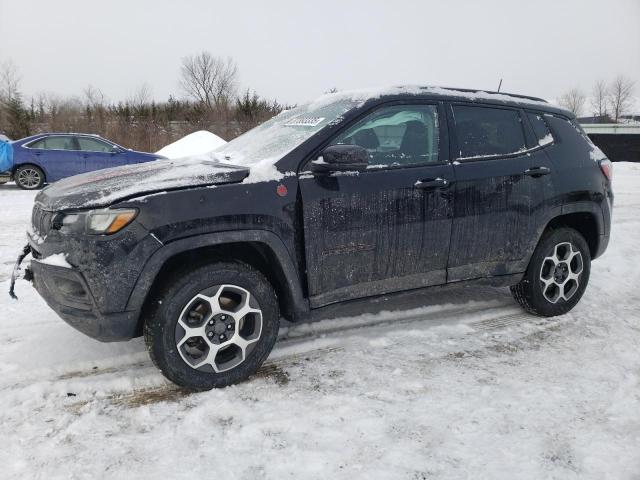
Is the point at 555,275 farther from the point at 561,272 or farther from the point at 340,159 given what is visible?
the point at 340,159

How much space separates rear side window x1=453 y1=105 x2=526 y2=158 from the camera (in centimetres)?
354

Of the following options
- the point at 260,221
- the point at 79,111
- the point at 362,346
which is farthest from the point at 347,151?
the point at 79,111

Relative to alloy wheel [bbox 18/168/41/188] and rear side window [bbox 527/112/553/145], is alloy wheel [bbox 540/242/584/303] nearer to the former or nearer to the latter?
rear side window [bbox 527/112/553/145]

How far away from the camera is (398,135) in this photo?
338 cm

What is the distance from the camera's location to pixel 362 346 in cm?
342

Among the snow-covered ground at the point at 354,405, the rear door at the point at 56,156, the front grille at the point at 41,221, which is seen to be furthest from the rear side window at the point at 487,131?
the rear door at the point at 56,156

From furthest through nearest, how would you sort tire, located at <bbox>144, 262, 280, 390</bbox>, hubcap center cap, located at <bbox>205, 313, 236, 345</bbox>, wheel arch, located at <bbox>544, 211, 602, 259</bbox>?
wheel arch, located at <bbox>544, 211, 602, 259</bbox>, hubcap center cap, located at <bbox>205, 313, 236, 345</bbox>, tire, located at <bbox>144, 262, 280, 390</bbox>

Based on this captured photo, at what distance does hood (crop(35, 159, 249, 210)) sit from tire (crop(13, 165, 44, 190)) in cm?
954

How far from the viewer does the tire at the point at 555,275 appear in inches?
153

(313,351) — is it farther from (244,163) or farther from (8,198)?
(8,198)

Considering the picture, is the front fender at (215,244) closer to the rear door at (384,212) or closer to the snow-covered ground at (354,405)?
the rear door at (384,212)

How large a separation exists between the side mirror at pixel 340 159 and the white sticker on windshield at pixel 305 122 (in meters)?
0.37

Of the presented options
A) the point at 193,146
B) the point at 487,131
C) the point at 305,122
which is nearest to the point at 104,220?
the point at 305,122

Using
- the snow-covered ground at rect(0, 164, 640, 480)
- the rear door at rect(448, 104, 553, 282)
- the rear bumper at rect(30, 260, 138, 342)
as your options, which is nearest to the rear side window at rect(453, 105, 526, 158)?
the rear door at rect(448, 104, 553, 282)
